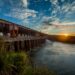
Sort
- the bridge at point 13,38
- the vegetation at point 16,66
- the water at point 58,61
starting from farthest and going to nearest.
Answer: the bridge at point 13,38
the water at point 58,61
the vegetation at point 16,66

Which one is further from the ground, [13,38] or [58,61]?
[13,38]

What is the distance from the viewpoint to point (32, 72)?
10914 millimetres

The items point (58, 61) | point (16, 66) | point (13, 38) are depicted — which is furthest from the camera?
point (58, 61)

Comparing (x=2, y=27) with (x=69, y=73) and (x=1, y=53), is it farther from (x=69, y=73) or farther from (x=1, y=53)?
(x=1, y=53)

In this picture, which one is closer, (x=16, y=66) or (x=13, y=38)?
(x=16, y=66)

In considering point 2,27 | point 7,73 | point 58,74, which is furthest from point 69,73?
point 2,27

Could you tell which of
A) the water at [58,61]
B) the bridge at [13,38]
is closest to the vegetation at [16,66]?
the bridge at [13,38]

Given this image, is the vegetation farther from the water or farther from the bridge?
the water

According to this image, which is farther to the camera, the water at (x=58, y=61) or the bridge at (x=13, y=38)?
the bridge at (x=13, y=38)

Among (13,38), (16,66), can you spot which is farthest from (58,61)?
(16,66)

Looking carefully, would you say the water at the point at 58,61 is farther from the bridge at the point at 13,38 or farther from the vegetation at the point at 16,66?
the vegetation at the point at 16,66

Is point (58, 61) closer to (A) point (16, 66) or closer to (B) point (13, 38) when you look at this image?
(B) point (13, 38)

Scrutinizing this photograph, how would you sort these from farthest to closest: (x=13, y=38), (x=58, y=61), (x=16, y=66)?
1. (x=58, y=61)
2. (x=13, y=38)
3. (x=16, y=66)

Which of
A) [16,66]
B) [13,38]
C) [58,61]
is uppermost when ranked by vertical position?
[13,38]
